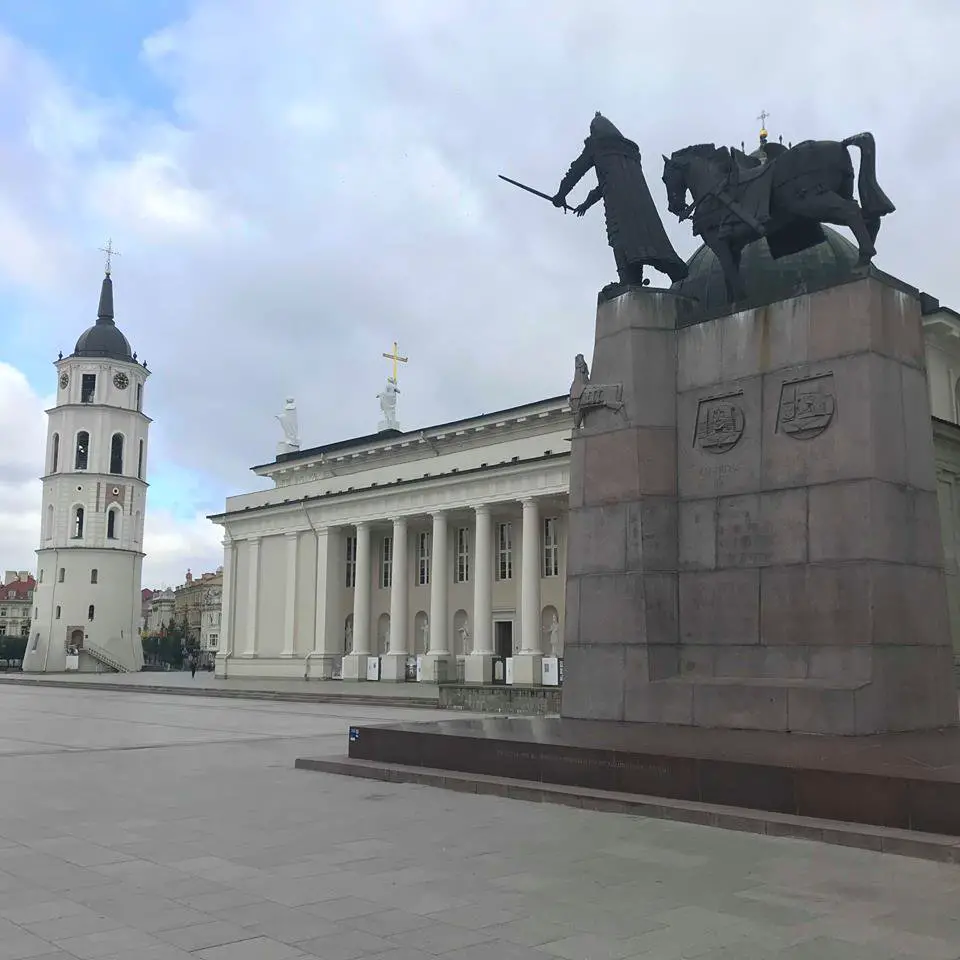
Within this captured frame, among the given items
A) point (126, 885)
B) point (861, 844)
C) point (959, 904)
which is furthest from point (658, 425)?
point (126, 885)

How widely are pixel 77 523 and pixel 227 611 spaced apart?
3363cm

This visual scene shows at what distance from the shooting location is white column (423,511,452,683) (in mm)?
50406

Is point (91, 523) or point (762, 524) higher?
point (91, 523)

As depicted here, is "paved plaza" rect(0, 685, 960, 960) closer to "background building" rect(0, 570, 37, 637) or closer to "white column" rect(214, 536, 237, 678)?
"white column" rect(214, 536, 237, 678)

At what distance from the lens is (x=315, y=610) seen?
60.2 meters

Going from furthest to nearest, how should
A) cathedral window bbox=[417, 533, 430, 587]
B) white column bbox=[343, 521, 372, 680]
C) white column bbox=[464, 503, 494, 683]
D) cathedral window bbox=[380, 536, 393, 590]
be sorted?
1. cathedral window bbox=[380, 536, 393, 590]
2. cathedral window bbox=[417, 533, 430, 587]
3. white column bbox=[343, 521, 372, 680]
4. white column bbox=[464, 503, 494, 683]

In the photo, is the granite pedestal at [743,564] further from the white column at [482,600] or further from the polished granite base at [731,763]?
the white column at [482,600]

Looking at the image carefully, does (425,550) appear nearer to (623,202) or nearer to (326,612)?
(326,612)

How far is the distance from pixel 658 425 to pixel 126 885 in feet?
29.4

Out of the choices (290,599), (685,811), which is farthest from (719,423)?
(290,599)

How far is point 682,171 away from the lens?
14805 mm

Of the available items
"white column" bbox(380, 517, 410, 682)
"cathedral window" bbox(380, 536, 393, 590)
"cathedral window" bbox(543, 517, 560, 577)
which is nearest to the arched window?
"cathedral window" bbox(380, 536, 393, 590)

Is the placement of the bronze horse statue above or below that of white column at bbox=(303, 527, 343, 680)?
above

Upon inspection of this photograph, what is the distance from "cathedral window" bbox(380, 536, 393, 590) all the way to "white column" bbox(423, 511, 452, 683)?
26.6 ft
